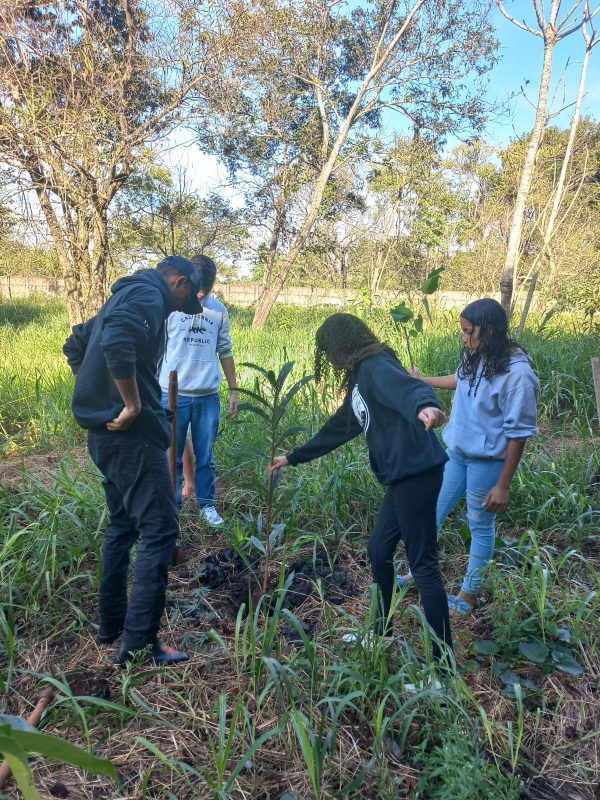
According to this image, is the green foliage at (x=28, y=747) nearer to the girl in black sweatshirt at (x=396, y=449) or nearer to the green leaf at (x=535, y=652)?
the girl in black sweatshirt at (x=396, y=449)

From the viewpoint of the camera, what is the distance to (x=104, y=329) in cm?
212

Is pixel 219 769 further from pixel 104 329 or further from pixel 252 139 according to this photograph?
pixel 252 139

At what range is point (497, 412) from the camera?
100.0 inches

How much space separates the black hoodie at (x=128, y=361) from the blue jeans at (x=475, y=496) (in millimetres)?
1332

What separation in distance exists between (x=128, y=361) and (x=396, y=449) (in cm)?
102

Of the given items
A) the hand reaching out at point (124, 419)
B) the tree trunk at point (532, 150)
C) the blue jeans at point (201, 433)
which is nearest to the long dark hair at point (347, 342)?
the hand reaching out at point (124, 419)

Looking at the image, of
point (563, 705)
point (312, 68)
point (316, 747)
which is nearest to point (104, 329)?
point (316, 747)

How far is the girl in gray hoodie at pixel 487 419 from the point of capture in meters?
2.44

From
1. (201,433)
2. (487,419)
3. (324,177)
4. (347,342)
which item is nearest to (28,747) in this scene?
(347,342)

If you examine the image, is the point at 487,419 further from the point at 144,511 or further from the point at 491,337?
the point at 144,511

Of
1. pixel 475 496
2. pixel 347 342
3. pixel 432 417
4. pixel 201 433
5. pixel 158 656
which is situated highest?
pixel 347 342

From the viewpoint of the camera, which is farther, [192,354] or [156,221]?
[156,221]

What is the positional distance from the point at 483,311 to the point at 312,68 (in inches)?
516

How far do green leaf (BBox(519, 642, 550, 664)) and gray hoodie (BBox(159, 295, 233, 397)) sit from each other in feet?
7.17
